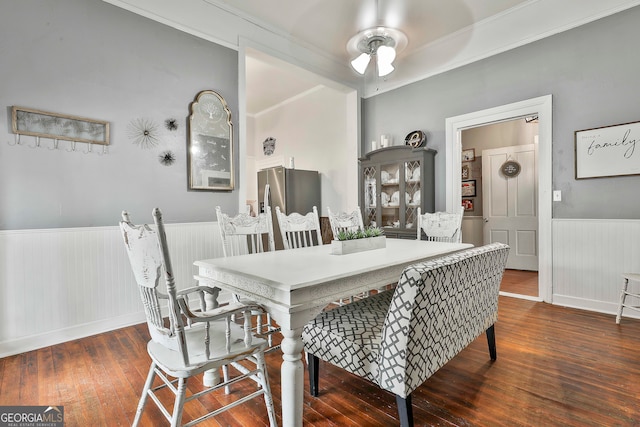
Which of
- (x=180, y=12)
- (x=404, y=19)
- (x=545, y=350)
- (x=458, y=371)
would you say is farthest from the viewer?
(x=404, y=19)

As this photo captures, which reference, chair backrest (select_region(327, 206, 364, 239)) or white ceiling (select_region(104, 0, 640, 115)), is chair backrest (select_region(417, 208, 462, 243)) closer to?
chair backrest (select_region(327, 206, 364, 239))

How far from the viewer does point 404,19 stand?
11.1 ft

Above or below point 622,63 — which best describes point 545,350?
below

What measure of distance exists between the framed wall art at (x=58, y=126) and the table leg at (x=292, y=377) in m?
2.45

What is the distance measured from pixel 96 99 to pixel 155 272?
7.32 feet

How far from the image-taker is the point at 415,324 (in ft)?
3.90

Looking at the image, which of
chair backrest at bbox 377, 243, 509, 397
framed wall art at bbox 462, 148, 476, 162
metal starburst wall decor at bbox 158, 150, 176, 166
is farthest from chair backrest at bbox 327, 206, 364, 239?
framed wall art at bbox 462, 148, 476, 162

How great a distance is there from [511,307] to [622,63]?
2467 millimetres

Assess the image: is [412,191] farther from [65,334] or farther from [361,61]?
[65,334]

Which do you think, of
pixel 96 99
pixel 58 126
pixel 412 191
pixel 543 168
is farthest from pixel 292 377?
pixel 543 168

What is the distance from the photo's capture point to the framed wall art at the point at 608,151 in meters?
2.77

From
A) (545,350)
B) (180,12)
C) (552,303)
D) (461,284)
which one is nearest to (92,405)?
(461,284)

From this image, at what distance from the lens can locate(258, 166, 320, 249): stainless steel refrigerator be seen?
4930mm

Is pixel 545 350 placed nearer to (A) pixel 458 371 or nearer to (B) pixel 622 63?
(A) pixel 458 371
